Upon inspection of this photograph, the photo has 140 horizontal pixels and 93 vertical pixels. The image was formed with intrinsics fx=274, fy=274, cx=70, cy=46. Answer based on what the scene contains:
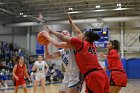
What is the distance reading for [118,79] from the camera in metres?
6.40

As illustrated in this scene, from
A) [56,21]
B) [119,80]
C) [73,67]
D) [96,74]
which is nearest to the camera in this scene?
[96,74]

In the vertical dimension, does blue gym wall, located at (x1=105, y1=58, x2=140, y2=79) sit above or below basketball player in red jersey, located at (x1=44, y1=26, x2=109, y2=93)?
below

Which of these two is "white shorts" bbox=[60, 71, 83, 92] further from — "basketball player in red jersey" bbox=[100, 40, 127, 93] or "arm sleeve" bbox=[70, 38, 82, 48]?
"basketball player in red jersey" bbox=[100, 40, 127, 93]

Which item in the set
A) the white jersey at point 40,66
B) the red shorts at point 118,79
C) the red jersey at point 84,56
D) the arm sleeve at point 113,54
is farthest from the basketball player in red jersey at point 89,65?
the white jersey at point 40,66

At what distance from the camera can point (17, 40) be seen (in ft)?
101

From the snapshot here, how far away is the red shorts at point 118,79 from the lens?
6.40 metres

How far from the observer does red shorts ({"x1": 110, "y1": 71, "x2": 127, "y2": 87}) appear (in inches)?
252

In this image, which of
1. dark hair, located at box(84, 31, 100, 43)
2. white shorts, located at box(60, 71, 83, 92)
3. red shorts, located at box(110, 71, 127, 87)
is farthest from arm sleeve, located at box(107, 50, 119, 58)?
dark hair, located at box(84, 31, 100, 43)

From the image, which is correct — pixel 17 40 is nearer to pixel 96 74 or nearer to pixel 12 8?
pixel 12 8

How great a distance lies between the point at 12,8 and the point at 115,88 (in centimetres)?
2002

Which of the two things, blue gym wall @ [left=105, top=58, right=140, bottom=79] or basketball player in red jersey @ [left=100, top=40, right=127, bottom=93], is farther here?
blue gym wall @ [left=105, top=58, right=140, bottom=79]

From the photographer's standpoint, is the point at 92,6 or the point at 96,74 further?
the point at 92,6

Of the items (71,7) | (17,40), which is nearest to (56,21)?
(71,7)

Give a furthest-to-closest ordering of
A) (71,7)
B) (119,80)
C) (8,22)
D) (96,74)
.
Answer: (8,22), (71,7), (119,80), (96,74)
